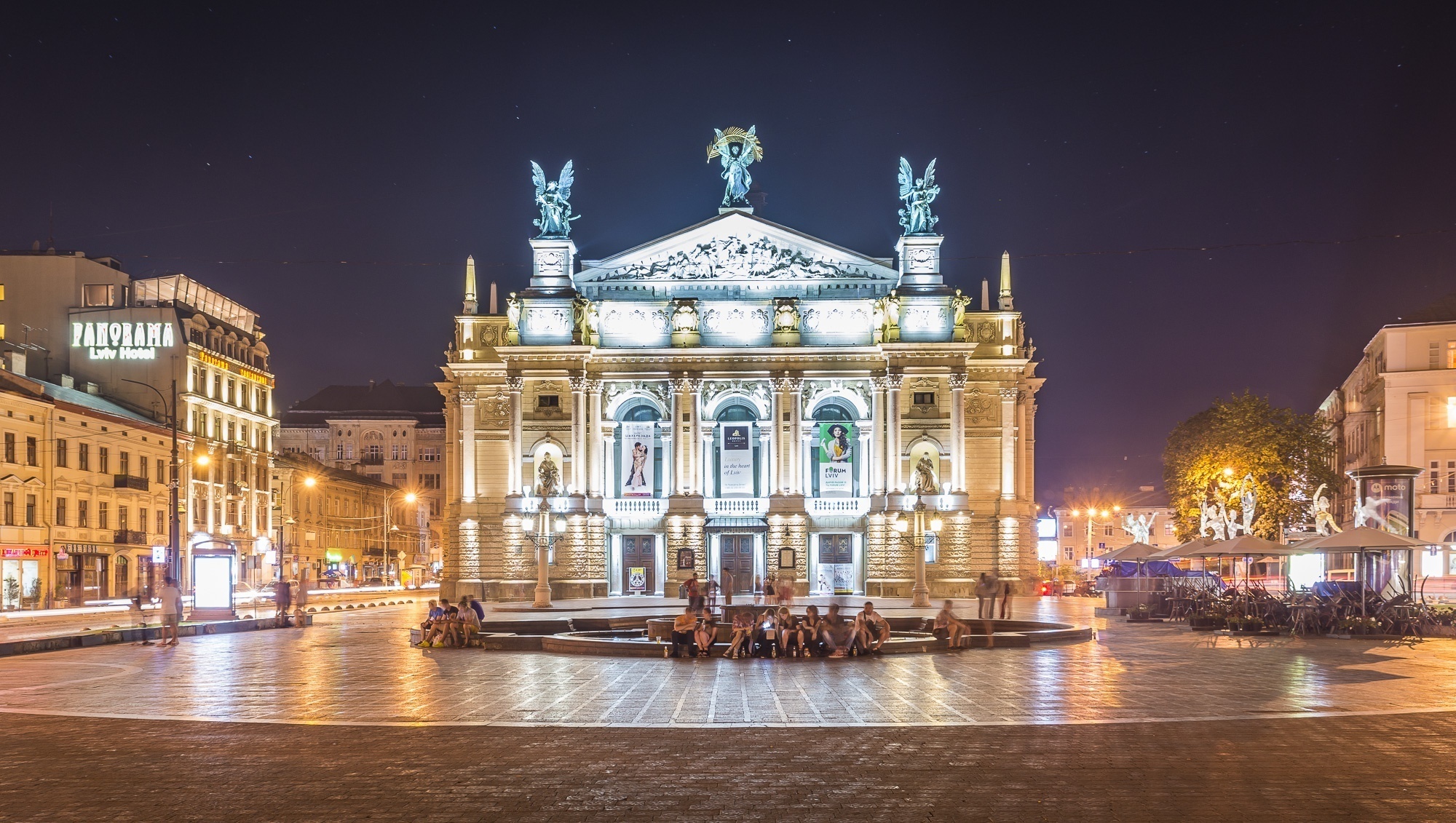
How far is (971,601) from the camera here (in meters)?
64.3

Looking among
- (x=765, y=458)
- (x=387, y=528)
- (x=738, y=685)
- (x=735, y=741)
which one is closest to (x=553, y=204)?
(x=765, y=458)

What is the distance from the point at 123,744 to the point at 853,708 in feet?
30.7

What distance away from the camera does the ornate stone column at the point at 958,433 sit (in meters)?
74.1

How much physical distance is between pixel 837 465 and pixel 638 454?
11.0m

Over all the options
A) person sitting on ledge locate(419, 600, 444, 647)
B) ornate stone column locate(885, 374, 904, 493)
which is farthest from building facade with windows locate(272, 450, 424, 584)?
person sitting on ledge locate(419, 600, 444, 647)

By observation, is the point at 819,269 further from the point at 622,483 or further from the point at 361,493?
the point at 361,493

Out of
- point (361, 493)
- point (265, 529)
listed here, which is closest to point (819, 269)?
point (265, 529)

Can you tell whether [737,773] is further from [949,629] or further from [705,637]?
[949,629]

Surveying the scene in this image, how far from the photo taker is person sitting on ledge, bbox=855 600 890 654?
28.2m

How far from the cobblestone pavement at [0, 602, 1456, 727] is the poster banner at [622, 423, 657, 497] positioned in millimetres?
42416

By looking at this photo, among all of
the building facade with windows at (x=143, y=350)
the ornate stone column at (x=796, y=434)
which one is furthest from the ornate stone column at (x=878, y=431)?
the building facade with windows at (x=143, y=350)

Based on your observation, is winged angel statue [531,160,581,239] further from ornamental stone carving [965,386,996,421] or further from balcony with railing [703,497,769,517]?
ornamental stone carving [965,386,996,421]

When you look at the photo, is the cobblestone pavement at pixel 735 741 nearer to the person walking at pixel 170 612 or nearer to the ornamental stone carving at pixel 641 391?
the person walking at pixel 170 612

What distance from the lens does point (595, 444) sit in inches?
2958
